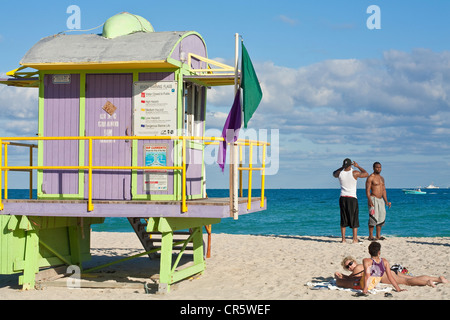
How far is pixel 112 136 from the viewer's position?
36.7 feet

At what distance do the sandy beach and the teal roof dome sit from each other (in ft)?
15.6

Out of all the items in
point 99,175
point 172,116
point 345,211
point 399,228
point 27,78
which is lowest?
point 399,228

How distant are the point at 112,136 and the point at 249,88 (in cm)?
254

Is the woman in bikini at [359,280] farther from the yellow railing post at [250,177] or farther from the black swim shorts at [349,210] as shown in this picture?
the black swim shorts at [349,210]

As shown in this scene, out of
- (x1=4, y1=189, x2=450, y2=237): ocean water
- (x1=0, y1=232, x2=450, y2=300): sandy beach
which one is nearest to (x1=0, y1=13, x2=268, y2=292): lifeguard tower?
(x1=0, y1=232, x2=450, y2=300): sandy beach

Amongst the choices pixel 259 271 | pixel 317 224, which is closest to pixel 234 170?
pixel 259 271

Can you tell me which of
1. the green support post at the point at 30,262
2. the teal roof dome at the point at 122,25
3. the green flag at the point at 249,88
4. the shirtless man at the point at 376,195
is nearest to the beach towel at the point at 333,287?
the green flag at the point at 249,88

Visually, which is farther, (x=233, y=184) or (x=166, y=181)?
(x=166, y=181)

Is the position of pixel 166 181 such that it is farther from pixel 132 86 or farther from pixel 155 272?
pixel 155 272

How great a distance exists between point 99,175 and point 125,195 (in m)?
0.63

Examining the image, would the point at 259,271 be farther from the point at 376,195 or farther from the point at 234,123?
the point at 376,195

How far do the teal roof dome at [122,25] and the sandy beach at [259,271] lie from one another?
475 centimetres

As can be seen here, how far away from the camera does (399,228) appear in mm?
42312
